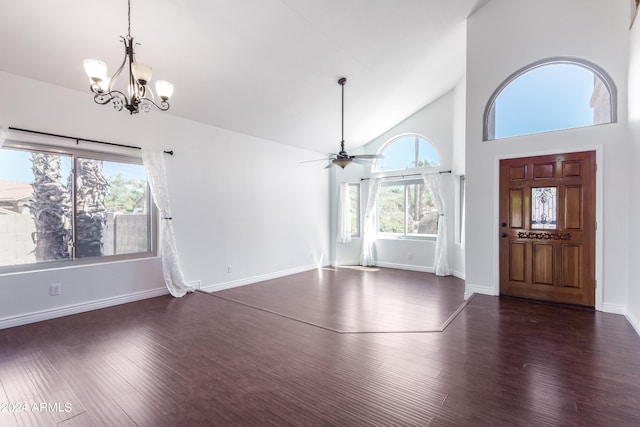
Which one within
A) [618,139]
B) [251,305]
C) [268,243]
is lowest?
[251,305]

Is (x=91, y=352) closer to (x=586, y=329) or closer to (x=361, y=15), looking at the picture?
(x=361, y=15)

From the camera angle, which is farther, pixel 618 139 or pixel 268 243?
pixel 268 243

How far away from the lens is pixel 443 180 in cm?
652

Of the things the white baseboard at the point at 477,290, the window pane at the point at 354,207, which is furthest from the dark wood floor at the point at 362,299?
the window pane at the point at 354,207

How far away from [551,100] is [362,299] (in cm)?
385

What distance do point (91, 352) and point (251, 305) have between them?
1898 millimetres

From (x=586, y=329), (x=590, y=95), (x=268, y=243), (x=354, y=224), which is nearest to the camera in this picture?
(x=586, y=329)

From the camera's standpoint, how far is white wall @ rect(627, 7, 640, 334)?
319 cm

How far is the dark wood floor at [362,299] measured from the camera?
361 centimetres

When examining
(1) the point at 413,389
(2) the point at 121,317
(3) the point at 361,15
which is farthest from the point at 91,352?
(3) the point at 361,15

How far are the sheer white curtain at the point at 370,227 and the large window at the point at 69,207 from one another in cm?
476

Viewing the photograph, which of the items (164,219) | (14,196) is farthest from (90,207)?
(164,219)

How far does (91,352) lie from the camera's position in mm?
2809

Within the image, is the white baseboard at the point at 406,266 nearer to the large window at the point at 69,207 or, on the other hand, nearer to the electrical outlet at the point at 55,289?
the large window at the point at 69,207
